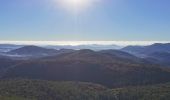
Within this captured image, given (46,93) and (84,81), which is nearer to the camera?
(46,93)

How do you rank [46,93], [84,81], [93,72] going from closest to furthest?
[46,93], [84,81], [93,72]

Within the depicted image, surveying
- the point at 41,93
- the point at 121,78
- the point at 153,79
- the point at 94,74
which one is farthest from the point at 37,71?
the point at 41,93

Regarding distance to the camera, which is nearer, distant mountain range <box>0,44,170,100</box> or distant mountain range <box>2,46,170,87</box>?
distant mountain range <box>0,44,170,100</box>

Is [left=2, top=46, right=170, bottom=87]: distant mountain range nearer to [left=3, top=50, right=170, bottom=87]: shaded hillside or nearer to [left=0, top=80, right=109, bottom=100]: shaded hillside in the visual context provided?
[left=3, top=50, right=170, bottom=87]: shaded hillside

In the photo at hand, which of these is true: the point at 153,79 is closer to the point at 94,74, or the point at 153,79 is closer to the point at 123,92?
the point at 94,74

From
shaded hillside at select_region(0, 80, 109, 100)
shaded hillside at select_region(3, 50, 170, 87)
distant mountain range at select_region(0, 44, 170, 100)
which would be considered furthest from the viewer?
shaded hillside at select_region(3, 50, 170, 87)

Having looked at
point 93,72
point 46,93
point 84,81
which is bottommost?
point 84,81

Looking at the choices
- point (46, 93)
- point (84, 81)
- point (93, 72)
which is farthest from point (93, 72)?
point (46, 93)

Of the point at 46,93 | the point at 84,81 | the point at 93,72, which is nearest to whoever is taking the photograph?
the point at 46,93

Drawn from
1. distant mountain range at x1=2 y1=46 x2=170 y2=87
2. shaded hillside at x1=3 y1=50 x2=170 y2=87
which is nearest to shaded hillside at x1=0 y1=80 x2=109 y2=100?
distant mountain range at x1=2 y1=46 x2=170 y2=87

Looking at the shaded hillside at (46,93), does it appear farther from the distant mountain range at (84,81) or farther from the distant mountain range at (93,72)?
the distant mountain range at (93,72)

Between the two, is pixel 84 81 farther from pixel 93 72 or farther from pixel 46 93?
pixel 46 93

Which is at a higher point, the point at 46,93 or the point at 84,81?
the point at 46,93
